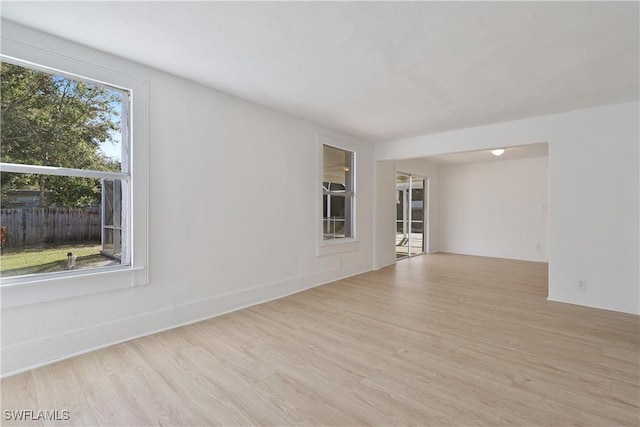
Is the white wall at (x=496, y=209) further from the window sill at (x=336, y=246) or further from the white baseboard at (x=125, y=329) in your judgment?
the white baseboard at (x=125, y=329)

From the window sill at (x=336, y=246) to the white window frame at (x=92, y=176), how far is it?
2562 mm

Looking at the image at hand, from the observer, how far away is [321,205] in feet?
15.2

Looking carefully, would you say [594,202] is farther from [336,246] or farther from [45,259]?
[45,259]

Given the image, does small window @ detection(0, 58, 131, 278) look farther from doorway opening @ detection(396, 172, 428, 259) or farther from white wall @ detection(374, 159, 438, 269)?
doorway opening @ detection(396, 172, 428, 259)

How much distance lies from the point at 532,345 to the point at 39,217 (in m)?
4.27

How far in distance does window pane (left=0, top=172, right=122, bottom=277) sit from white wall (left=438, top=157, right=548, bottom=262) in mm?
8070

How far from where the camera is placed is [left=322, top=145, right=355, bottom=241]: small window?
492cm

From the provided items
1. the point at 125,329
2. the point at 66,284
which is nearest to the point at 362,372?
the point at 125,329

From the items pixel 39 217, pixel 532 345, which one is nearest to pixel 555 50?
pixel 532 345

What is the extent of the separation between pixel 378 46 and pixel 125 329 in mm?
3260

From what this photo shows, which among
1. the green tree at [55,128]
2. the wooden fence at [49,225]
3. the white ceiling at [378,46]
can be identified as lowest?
the wooden fence at [49,225]

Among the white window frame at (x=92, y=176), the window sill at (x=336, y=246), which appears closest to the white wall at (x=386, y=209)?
the window sill at (x=336, y=246)

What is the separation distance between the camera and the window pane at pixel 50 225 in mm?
2162

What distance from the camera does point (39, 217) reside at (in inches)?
90.0
